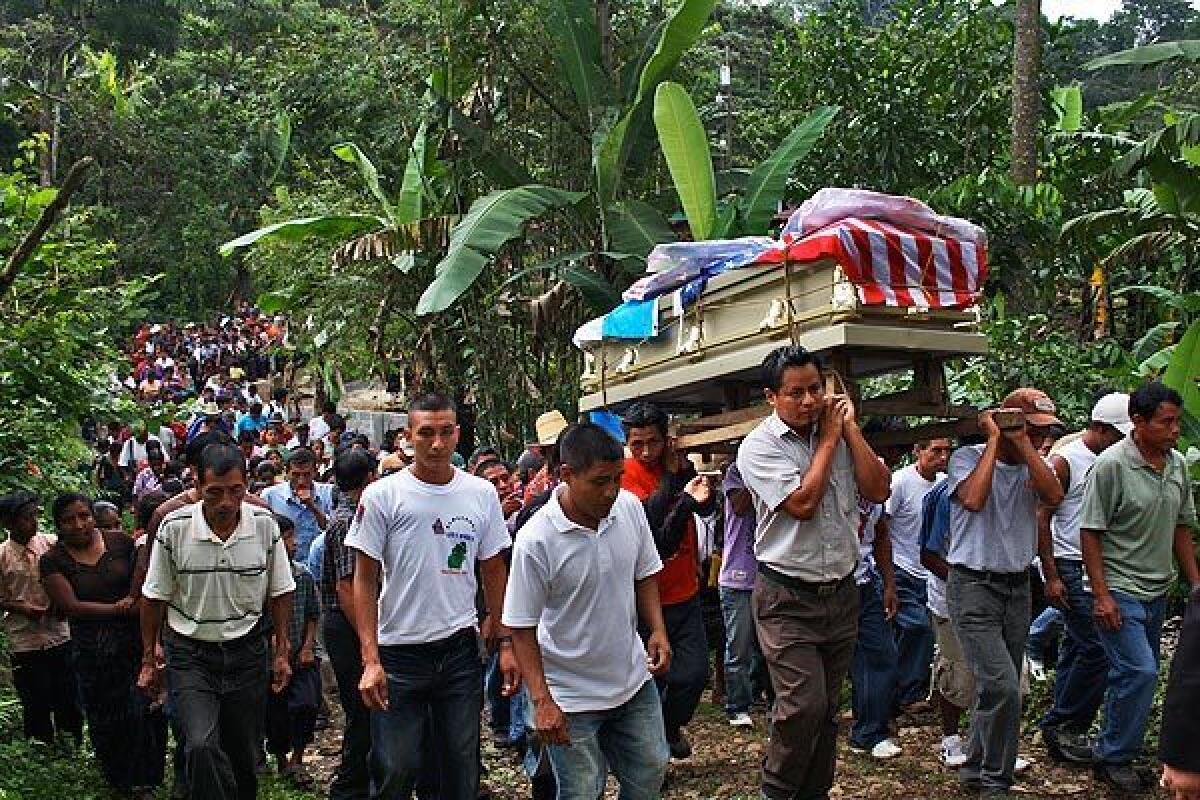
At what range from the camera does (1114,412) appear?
655 centimetres

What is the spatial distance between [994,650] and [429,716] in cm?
249

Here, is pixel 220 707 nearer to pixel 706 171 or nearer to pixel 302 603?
pixel 302 603

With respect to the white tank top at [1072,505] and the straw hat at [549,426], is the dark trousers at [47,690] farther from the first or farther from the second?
the white tank top at [1072,505]

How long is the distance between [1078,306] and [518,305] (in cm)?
569

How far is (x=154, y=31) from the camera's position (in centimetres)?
4141

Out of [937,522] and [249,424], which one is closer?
[937,522]

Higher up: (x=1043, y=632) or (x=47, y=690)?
(x=47, y=690)

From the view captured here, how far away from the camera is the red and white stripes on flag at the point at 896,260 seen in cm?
503

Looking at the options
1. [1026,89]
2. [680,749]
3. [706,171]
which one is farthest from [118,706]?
[1026,89]

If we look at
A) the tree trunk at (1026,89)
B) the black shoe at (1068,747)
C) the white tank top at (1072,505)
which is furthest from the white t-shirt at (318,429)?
the black shoe at (1068,747)

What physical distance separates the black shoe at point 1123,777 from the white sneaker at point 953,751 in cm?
71

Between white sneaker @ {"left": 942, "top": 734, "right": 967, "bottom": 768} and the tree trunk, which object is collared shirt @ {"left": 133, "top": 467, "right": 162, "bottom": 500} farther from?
white sneaker @ {"left": 942, "top": 734, "right": 967, "bottom": 768}

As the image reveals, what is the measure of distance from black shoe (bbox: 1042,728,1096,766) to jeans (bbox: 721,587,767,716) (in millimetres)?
1589

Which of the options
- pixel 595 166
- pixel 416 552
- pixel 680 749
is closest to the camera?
pixel 416 552
